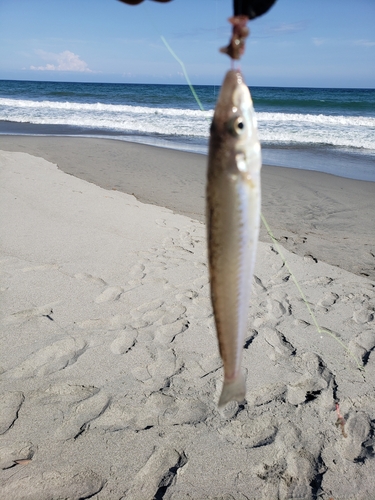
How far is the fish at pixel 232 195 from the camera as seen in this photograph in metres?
0.72

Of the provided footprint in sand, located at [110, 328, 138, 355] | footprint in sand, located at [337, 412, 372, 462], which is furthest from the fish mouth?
footprint in sand, located at [110, 328, 138, 355]

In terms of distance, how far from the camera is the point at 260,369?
3.49 metres

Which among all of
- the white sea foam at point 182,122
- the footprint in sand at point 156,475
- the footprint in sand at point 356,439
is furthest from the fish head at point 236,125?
the white sea foam at point 182,122

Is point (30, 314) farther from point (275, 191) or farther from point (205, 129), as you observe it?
point (205, 129)

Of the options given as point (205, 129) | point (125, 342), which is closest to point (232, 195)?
point (125, 342)

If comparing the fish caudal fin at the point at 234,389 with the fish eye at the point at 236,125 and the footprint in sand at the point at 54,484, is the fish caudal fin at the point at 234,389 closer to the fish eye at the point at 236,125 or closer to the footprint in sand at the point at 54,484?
the fish eye at the point at 236,125

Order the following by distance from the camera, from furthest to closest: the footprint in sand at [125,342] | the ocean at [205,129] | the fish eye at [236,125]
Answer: the ocean at [205,129], the footprint in sand at [125,342], the fish eye at [236,125]

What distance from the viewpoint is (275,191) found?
362 inches

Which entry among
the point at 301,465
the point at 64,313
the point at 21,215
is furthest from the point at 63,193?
the point at 301,465

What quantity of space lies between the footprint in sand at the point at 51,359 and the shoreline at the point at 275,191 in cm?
354

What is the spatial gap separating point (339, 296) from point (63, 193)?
15.7 ft

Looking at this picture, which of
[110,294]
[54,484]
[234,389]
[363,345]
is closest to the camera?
[234,389]

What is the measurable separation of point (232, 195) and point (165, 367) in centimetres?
287

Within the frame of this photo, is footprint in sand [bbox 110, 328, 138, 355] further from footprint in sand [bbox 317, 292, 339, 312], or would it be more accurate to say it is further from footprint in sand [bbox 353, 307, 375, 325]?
footprint in sand [bbox 353, 307, 375, 325]
